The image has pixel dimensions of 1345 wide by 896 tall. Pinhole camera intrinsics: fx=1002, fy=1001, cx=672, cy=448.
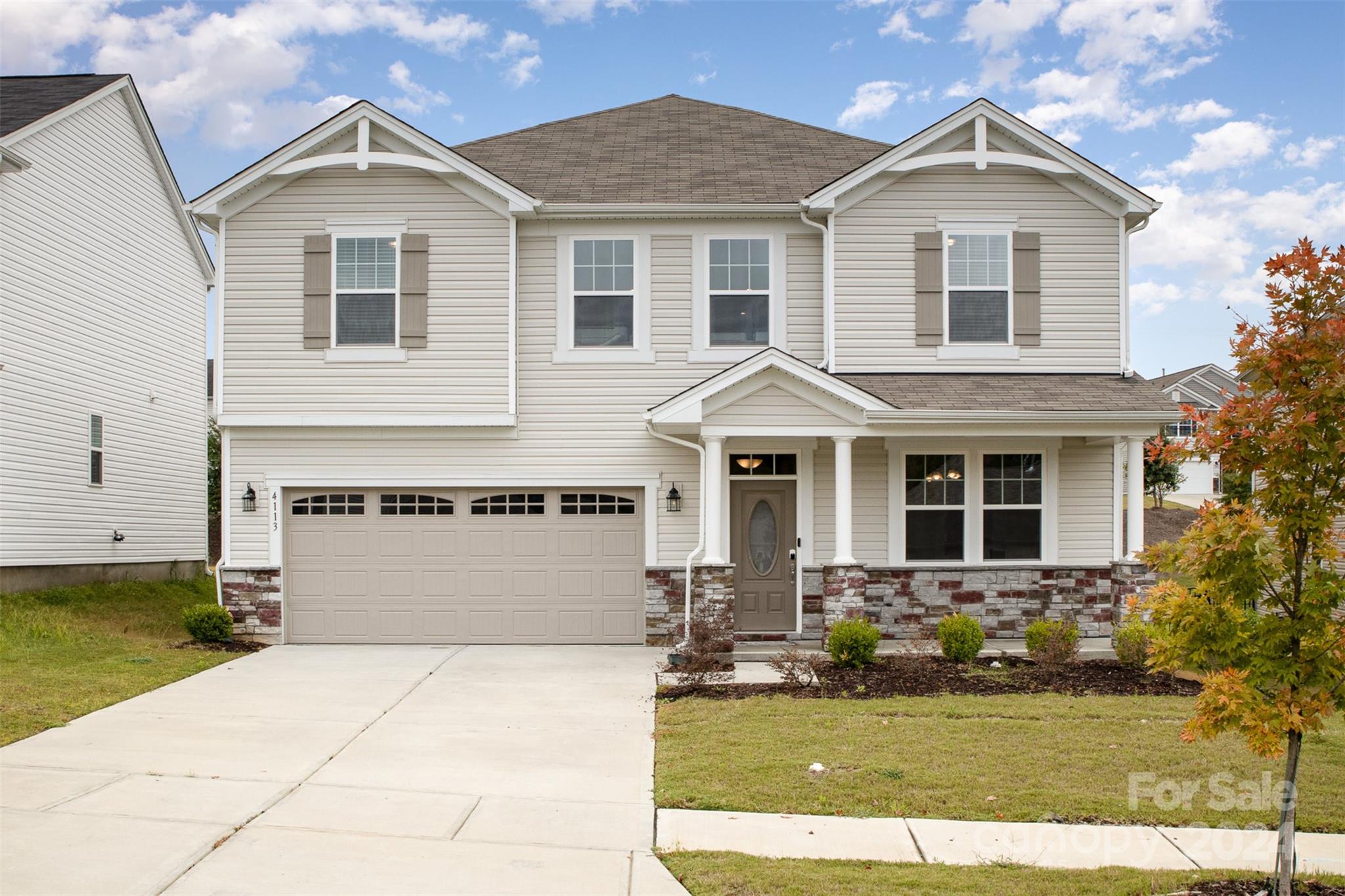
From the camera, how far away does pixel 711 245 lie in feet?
44.6

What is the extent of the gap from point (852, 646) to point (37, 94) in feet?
51.4

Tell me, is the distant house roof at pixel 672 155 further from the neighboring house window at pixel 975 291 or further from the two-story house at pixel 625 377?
the neighboring house window at pixel 975 291

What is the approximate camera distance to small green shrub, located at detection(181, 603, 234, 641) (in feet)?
41.6

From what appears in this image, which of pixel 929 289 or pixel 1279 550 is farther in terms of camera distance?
pixel 929 289

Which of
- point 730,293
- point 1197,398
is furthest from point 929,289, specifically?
point 1197,398

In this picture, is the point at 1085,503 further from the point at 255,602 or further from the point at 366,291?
the point at 255,602

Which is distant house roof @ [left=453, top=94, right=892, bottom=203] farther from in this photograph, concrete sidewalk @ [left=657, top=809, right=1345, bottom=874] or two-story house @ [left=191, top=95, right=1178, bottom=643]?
concrete sidewalk @ [left=657, top=809, right=1345, bottom=874]

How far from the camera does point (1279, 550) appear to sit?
16.7ft

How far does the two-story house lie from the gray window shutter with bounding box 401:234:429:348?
0.03 meters

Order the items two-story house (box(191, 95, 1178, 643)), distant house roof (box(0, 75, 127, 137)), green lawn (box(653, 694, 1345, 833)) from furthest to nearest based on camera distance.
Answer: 1. distant house roof (box(0, 75, 127, 137))
2. two-story house (box(191, 95, 1178, 643))
3. green lawn (box(653, 694, 1345, 833))

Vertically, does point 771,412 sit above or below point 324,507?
above

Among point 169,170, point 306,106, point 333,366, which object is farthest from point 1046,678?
point 306,106

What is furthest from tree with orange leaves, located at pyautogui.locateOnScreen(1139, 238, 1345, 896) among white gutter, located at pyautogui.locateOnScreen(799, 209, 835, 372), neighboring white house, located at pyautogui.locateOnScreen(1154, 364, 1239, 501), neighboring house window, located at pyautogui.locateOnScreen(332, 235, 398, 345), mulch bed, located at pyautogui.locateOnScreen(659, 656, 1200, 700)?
neighboring white house, located at pyautogui.locateOnScreen(1154, 364, 1239, 501)

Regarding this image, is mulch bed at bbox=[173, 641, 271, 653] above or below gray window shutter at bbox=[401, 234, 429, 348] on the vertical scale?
below
